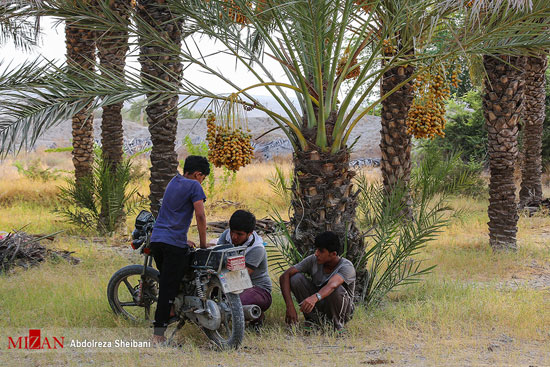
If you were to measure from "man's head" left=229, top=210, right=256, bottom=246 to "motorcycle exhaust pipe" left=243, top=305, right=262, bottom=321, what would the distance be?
0.60m

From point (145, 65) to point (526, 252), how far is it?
7.02 m

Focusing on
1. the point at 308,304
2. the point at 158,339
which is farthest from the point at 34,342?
the point at 308,304

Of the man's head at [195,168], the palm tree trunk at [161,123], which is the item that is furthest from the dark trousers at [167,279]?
the palm tree trunk at [161,123]

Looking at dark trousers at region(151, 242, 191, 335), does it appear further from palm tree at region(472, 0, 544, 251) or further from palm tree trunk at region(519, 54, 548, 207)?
palm tree trunk at region(519, 54, 548, 207)

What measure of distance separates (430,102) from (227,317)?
4051 mm

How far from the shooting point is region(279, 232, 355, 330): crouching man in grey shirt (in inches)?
208

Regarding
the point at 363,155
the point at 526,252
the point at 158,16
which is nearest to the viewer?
the point at 158,16

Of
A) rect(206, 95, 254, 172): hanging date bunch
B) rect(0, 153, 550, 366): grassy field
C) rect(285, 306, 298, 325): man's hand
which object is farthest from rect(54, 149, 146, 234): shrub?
rect(285, 306, 298, 325): man's hand

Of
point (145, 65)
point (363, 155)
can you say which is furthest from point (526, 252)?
point (363, 155)

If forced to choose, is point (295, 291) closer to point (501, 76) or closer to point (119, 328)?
point (119, 328)

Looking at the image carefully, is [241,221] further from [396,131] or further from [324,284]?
[396,131]

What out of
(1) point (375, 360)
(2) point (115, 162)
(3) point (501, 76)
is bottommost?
(1) point (375, 360)

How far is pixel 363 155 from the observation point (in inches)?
1249

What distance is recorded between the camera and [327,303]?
537cm
